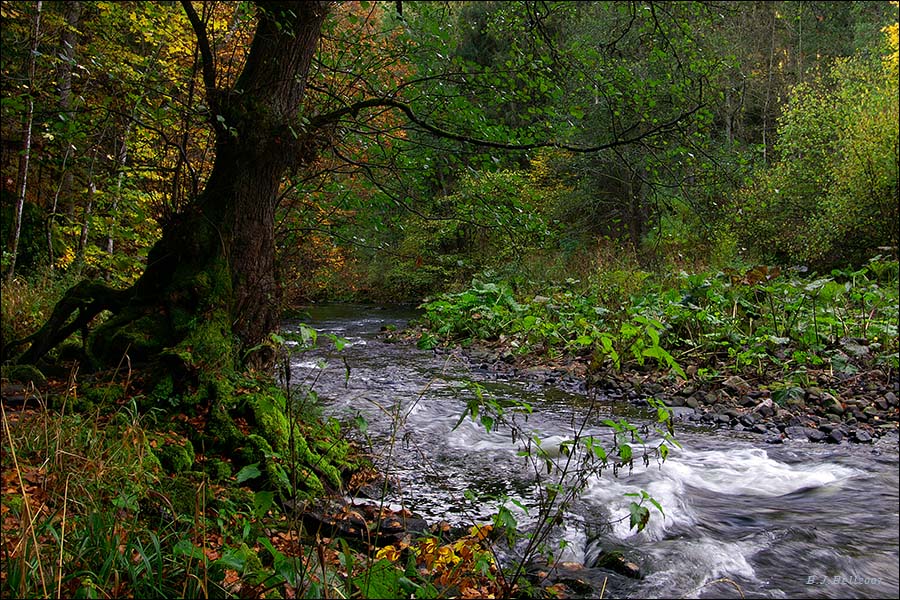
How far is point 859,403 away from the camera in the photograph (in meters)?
6.66

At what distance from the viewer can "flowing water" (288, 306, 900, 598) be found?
3492mm

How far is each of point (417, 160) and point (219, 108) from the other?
192cm

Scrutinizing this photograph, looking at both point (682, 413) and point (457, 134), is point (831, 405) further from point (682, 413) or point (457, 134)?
point (457, 134)

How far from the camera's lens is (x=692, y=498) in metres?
4.88

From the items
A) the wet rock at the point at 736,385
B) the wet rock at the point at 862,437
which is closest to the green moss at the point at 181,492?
the wet rock at the point at 862,437

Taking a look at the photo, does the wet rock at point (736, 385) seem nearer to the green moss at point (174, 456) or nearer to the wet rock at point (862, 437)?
the wet rock at point (862, 437)

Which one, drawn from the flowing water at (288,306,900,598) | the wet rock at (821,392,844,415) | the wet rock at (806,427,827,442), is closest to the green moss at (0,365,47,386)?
the flowing water at (288,306,900,598)

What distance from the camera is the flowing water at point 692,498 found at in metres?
3.49

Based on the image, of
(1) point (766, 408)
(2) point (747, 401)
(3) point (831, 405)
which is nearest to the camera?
(3) point (831, 405)

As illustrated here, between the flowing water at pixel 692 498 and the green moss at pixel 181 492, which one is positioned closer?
the green moss at pixel 181 492

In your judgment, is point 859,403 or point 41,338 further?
point 859,403

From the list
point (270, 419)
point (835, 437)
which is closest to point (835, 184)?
point (835, 437)

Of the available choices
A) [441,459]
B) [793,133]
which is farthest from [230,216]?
[793,133]

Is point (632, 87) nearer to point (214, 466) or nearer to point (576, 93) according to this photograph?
point (576, 93)
